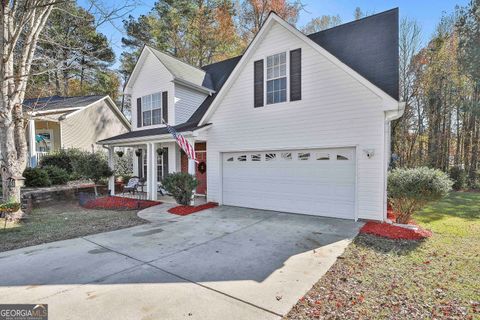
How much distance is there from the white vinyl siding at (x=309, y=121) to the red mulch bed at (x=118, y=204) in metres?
2.78

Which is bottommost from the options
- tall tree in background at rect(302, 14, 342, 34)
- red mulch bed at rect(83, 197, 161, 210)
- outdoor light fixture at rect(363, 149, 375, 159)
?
red mulch bed at rect(83, 197, 161, 210)

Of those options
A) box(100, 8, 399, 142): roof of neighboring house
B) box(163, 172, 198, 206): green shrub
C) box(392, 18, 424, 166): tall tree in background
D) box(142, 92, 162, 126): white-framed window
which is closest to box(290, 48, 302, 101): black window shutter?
box(100, 8, 399, 142): roof of neighboring house

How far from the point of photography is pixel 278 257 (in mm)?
4977

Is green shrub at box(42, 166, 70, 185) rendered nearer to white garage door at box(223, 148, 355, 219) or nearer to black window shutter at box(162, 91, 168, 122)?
black window shutter at box(162, 91, 168, 122)

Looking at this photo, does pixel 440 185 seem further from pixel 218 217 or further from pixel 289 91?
pixel 218 217

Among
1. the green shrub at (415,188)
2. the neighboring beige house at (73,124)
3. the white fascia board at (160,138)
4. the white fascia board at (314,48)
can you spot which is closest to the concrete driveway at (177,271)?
the green shrub at (415,188)

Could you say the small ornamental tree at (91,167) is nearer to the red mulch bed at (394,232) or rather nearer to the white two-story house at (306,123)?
the white two-story house at (306,123)

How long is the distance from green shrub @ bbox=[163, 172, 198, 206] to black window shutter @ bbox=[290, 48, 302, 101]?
15.5ft

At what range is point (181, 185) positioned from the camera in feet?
31.9

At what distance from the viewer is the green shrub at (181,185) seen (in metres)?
9.67

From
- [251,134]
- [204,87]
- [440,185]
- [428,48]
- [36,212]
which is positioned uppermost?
[428,48]

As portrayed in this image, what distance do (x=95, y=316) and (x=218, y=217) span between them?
552 centimetres

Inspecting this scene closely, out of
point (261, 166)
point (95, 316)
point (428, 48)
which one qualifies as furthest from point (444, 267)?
point (428, 48)

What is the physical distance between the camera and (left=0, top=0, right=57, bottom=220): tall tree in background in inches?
307
